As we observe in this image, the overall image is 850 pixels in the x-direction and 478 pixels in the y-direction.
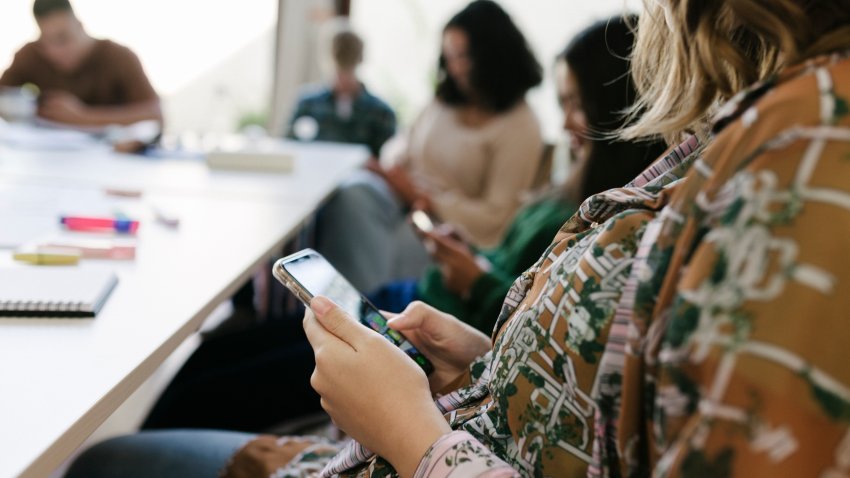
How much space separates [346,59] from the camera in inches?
125

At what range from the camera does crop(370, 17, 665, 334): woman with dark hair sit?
129 cm

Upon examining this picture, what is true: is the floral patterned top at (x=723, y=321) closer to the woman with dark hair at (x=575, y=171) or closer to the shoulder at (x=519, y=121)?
the woman with dark hair at (x=575, y=171)

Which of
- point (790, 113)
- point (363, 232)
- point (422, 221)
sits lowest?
point (363, 232)

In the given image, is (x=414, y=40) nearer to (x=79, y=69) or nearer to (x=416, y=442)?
(x=79, y=69)

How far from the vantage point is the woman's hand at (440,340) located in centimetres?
79

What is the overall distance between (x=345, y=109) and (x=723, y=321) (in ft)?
9.44

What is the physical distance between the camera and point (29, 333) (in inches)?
29.1

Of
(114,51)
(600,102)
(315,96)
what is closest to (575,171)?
(600,102)

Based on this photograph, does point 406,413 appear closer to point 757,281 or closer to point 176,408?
point 757,281

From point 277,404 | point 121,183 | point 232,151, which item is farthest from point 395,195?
point 277,404

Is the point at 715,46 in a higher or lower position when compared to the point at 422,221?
higher

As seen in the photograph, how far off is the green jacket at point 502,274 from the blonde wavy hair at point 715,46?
2.02 ft

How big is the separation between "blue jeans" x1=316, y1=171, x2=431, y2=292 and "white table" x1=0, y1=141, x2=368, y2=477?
0.34m

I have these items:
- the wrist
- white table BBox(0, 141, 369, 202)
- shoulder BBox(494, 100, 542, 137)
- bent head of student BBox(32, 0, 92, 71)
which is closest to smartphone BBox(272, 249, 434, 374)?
the wrist
